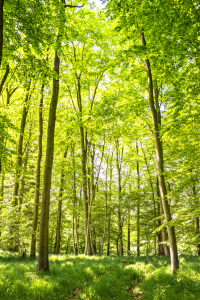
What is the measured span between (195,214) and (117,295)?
355 cm

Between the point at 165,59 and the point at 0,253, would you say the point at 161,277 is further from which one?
the point at 0,253

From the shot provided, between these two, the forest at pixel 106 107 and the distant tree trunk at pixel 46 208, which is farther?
the distant tree trunk at pixel 46 208

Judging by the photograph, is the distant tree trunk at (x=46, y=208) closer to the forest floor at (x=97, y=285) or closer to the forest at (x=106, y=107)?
the forest at (x=106, y=107)

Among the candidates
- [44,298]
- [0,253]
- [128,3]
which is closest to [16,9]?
[128,3]

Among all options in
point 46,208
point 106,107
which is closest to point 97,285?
point 46,208

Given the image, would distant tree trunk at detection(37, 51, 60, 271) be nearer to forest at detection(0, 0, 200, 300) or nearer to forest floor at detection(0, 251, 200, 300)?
forest at detection(0, 0, 200, 300)

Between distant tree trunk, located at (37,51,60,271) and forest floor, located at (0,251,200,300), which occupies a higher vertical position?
distant tree trunk, located at (37,51,60,271)

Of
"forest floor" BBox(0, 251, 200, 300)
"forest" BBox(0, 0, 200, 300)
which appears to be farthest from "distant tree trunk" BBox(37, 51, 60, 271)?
"forest floor" BBox(0, 251, 200, 300)

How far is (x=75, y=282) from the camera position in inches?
210

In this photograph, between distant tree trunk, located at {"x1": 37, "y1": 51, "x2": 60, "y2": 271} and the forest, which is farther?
distant tree trunk, located at {"x1": 37, "y1": 51, "x2": 60, "y2": 271}

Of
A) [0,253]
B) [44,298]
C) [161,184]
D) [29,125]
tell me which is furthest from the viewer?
[29,125]

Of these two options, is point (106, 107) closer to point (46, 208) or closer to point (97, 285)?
point (46, 208)

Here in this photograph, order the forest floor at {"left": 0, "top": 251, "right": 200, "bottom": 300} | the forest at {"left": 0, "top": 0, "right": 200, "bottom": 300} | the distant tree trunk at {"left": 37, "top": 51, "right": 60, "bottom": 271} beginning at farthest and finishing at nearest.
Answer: the distant tree trunk at {"left": 37, "top": 51, "right": 60, "bottom": 271}, the forest at {"left": 0, "top": 0, "right": 200, "bottom": 300}, the forest floor at {"left": 0, "top": 251, "right": 200, "bottom": 300}

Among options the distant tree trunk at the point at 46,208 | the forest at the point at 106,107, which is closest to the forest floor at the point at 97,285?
the forest at the point at 106,107
